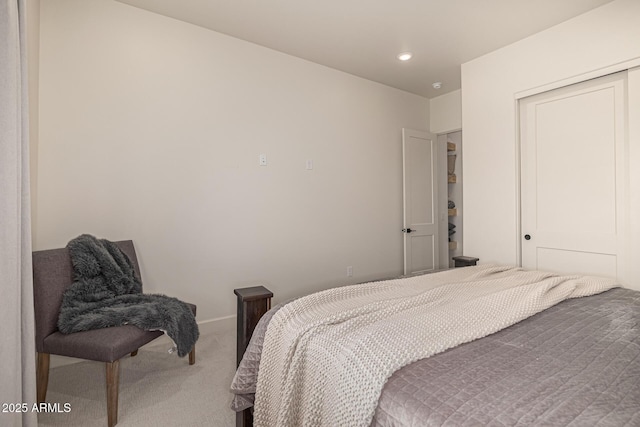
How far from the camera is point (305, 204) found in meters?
3.44

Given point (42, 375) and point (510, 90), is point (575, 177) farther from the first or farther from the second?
point (42, 375)

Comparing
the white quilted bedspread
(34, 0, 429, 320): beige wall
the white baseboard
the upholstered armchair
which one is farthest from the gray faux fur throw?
the white quilted bedspread

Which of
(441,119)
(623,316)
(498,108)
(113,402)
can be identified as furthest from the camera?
(441,119)

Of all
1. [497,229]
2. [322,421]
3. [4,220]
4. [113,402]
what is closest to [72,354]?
[113,402]

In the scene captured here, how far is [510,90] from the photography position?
3.03 m

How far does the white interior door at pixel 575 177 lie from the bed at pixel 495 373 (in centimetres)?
118

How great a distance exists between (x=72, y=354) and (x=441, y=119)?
456cm

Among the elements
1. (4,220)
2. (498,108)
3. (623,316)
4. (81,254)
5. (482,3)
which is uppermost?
(482,3)

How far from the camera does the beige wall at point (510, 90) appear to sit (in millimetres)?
2404

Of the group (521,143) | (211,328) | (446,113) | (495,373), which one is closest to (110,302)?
(211,328)

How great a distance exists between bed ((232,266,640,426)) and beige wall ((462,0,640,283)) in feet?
5.17

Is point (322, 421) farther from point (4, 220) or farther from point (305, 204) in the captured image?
point (305, 204)

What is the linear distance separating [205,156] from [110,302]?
139cm

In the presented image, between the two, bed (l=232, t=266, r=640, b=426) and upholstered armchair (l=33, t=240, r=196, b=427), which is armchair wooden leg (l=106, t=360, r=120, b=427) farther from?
bed (l=232, t=266, r=640, b=426)
